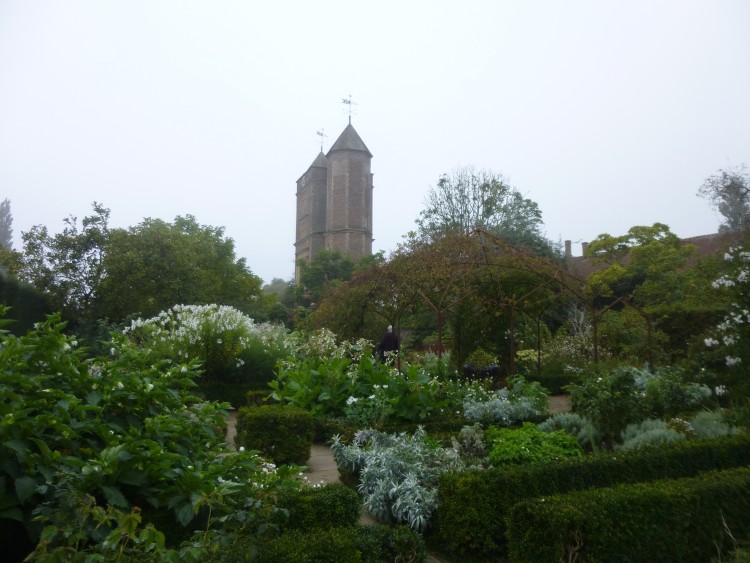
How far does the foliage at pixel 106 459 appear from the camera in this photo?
2453 millimetres

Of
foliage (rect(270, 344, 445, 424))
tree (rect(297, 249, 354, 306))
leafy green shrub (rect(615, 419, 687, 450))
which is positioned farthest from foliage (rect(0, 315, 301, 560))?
tree (rect(297, 249, 354, 306))

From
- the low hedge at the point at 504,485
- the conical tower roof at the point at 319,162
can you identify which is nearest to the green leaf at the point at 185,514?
the low hedge at the point at 504,485

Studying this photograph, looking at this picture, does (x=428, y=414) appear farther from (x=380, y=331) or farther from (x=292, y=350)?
(x=380, y=331)

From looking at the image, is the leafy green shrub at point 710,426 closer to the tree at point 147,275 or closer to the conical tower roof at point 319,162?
the tree at point 147,275

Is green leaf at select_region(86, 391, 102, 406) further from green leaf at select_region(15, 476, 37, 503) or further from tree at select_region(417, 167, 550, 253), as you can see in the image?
tree at select_region(417, 167, 550, 253)

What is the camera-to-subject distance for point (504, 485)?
3.98 meters

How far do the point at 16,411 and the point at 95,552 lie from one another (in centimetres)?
81

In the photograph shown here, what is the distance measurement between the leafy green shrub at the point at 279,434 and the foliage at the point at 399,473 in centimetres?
92

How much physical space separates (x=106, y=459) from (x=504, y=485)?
8.64 feet

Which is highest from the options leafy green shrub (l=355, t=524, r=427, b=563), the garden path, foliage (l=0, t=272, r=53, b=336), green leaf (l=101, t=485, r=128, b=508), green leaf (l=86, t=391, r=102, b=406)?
foliage (l=0, t=272, r=53, b=336)

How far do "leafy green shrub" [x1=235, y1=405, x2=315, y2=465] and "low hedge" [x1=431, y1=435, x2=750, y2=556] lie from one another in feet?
7.04

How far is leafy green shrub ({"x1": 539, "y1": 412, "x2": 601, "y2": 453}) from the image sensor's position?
5.83 metres

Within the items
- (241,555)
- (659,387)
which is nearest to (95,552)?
(241,555)

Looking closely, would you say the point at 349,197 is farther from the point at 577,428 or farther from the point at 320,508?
the point at 320,508
